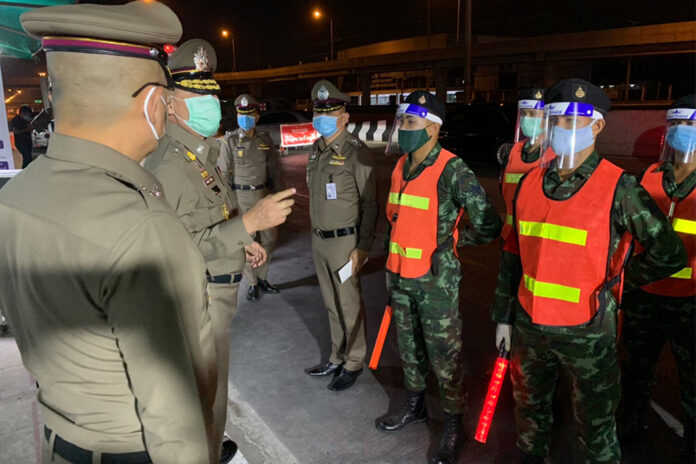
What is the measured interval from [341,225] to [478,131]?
12.3 metres

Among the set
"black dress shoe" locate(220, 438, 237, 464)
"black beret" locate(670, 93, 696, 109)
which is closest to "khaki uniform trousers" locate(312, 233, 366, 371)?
"black dress shoe" locate(220, 438, 237, 464)

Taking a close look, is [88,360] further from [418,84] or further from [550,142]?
[418,84]

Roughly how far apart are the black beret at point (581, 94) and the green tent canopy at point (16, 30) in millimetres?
4955

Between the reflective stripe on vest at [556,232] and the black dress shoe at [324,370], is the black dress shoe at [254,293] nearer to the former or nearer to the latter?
the black dress shoe at [324,370]

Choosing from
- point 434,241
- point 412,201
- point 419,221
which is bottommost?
point 434,241

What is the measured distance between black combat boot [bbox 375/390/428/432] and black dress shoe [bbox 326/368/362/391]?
50 centimetres

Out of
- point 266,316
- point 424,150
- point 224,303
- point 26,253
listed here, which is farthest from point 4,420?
point 424,150

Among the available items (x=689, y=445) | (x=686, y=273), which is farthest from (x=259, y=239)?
(x=689, y=445)

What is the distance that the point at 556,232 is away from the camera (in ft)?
7.43

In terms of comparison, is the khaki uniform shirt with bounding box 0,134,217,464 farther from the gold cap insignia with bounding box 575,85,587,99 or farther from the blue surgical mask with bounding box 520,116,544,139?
the blue surgical mask with bounding box 520,116,544,139

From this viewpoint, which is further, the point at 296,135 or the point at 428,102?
the point at 296,135

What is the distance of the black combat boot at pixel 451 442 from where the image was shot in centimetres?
282

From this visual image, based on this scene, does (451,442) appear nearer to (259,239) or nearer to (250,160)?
(259,239)

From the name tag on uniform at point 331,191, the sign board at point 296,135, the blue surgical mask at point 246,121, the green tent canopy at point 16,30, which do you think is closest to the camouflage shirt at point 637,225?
the name tag on uniform at point 331,191
